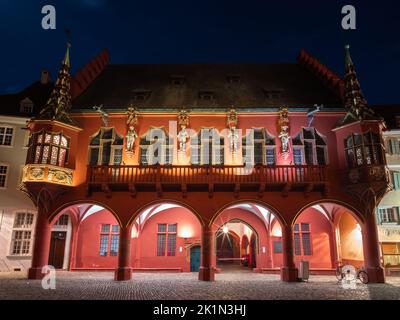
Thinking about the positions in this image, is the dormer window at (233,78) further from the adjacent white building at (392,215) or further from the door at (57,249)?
the door at (57,249)

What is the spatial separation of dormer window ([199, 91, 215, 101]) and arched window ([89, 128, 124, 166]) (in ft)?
19.2

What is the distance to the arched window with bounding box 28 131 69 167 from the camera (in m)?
17.7

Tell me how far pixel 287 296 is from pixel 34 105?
20.7 m

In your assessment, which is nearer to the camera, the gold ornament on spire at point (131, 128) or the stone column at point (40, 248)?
the stone column at point (40, 248)

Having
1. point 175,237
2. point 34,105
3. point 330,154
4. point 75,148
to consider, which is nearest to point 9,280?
point 75,148

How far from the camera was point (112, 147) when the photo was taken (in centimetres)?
1945

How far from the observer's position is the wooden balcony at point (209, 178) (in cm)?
1759

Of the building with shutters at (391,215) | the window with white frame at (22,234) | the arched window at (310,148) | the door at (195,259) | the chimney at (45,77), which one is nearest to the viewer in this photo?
the arched window at (310,148)

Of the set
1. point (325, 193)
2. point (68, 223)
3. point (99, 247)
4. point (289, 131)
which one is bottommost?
point (99, 247)

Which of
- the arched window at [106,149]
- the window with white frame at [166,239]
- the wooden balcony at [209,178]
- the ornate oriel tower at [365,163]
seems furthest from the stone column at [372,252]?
the arched window at [106,149]

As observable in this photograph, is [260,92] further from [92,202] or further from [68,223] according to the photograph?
[68,223]

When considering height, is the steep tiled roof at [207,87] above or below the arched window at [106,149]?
above

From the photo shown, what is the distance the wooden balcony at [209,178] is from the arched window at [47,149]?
194 centimetres

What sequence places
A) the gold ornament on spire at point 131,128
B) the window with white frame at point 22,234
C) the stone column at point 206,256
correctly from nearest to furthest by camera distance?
the stone column at point 206,256 → the gold ornament on spire at point 131,128 → the window with white frame at point 22,234
